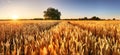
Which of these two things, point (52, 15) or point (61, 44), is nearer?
point (61, 44)

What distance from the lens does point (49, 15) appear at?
7481cm

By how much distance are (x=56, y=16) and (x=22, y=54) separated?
72873mm

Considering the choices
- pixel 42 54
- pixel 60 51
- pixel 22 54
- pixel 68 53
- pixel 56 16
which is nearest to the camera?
pixel 42 54

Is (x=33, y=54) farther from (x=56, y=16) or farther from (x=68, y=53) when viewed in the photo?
(x=56, y=16)

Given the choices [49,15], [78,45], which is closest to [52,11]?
[49,15]

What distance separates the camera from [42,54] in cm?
168

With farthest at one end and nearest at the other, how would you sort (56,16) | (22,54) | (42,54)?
(56,16) < (22,54) < (42,54)

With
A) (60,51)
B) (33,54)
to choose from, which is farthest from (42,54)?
(60,51)

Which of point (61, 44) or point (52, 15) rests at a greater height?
point (61, 44)

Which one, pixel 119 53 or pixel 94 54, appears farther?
pixel 94 54

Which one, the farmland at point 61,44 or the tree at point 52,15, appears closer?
the farmland at point 61,44

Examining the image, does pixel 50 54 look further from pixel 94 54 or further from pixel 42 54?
pixel 94 54

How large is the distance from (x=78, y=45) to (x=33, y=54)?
63 centimetres

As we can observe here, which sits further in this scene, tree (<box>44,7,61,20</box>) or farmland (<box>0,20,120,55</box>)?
tree (<box>44,7,61,20</box>)
